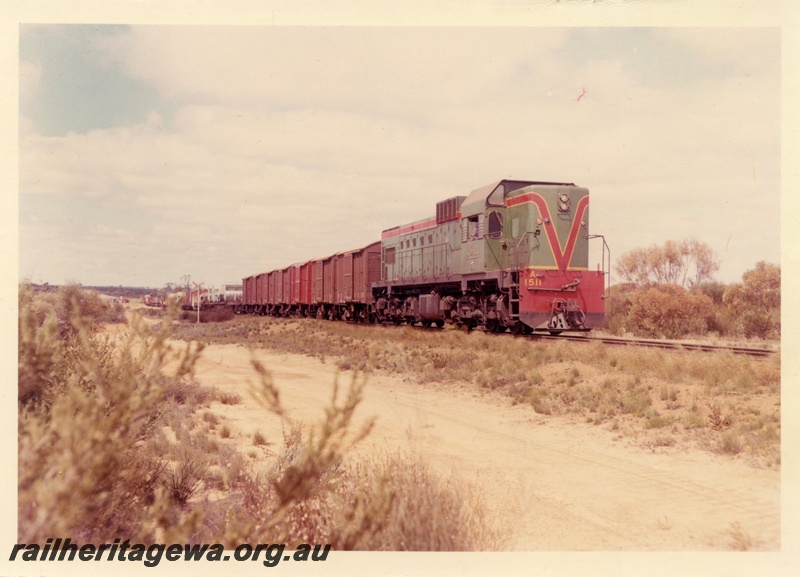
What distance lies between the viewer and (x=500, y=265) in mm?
17516

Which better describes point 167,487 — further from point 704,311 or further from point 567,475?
point 704,311

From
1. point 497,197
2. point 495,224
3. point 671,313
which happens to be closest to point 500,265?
point 495,224

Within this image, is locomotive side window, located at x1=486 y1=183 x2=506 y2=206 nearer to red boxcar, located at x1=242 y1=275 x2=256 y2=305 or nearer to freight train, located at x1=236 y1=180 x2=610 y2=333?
freight train, located at x1=236 y1=180 x2=610 y2=333

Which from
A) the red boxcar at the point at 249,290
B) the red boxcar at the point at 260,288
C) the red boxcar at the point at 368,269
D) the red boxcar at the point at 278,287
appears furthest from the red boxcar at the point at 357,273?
the red boxcar at the point at 249,290

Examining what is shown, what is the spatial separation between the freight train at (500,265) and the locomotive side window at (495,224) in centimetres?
3

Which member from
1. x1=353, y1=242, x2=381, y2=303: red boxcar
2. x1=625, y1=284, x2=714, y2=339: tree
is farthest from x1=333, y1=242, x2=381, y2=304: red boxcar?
x1=625, y1=284, x2=714, y2=339: tree

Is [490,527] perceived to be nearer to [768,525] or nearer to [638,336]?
[768,525]

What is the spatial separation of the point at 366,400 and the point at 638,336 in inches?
662

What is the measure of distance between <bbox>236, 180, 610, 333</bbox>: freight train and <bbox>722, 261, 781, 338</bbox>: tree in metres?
9.42

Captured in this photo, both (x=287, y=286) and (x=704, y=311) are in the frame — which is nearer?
(x=704, y=311)

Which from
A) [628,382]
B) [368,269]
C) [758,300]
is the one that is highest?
[368,269]

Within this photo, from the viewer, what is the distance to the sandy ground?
5.30 m

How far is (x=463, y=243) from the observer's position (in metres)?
19.2

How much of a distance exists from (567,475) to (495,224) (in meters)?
11.6
